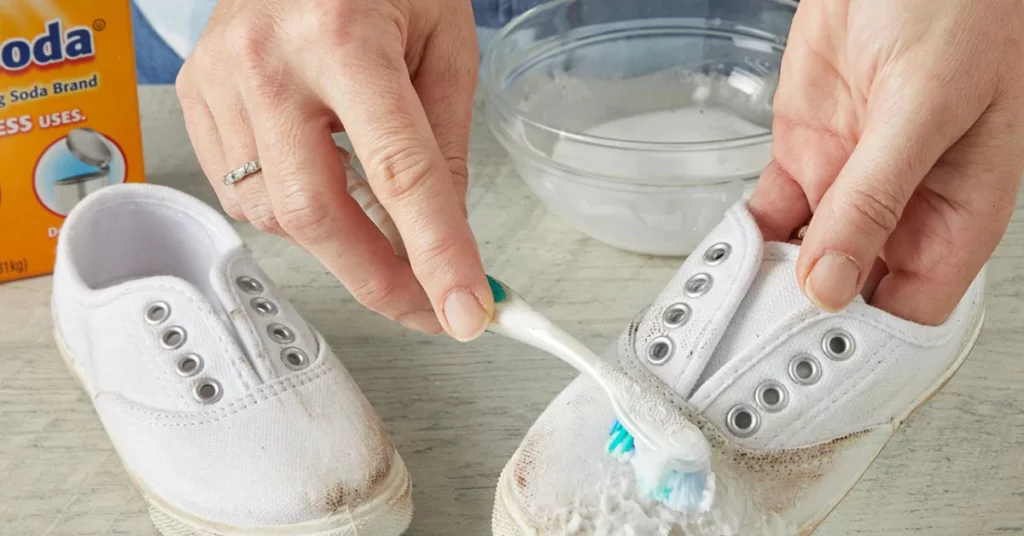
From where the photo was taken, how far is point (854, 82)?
70cm

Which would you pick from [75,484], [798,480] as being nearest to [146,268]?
[75,484]

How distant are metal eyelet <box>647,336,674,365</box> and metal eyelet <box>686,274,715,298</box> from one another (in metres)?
0.04

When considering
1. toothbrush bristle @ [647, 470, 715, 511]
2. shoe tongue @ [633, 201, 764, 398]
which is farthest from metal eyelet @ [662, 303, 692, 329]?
toothbrush bristle @ [647, 470, 715, 511]

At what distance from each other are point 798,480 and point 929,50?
0.26 m

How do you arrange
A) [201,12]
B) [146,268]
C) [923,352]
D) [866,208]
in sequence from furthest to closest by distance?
[201,12] < [146,268] < [923,352] < [866,208]

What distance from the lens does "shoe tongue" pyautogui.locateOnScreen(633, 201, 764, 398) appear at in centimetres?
65

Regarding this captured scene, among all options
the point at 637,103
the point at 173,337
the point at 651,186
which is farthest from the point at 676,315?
the point at 637,103

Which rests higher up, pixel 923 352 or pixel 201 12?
pixel 923 352

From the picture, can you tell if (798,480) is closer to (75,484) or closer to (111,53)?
(75,484)

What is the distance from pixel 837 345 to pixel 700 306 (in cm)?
9

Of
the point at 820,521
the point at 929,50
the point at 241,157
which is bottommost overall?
the point at 820,521

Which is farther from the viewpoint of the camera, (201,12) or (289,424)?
(201,12)

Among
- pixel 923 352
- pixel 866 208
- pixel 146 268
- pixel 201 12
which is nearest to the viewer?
pixel 866 208

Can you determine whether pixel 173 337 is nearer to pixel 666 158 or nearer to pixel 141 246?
pixel 141 246
